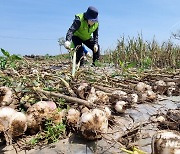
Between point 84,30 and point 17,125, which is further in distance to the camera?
point 84,30

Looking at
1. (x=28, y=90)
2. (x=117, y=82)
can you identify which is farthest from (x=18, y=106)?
(x=117, y=82)

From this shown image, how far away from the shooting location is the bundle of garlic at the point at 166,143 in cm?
92

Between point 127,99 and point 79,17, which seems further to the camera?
point 79,17

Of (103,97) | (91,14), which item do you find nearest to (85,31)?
(91,14)

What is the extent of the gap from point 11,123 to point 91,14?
415 centimetres

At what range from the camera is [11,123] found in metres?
1.22

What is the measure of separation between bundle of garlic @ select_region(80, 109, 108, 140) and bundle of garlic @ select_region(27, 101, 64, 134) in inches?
6.2

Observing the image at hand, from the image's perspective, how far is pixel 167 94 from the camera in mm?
2414

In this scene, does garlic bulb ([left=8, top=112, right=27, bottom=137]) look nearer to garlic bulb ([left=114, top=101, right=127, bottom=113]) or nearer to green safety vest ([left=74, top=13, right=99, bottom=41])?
garlic bulb ([left=114, top=101, right=127, bottom=113])

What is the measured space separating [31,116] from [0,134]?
0.15 m

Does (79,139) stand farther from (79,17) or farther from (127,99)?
(79,17)

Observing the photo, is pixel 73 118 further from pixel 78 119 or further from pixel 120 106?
pixel 120 106

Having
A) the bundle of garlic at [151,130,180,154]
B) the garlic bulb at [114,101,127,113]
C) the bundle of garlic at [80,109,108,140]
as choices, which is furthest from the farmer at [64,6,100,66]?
the bundle of garlic at [151,130,180,154]

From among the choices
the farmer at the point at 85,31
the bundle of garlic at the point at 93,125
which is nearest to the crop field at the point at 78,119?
the bundle of garlic at the point at 93,125
